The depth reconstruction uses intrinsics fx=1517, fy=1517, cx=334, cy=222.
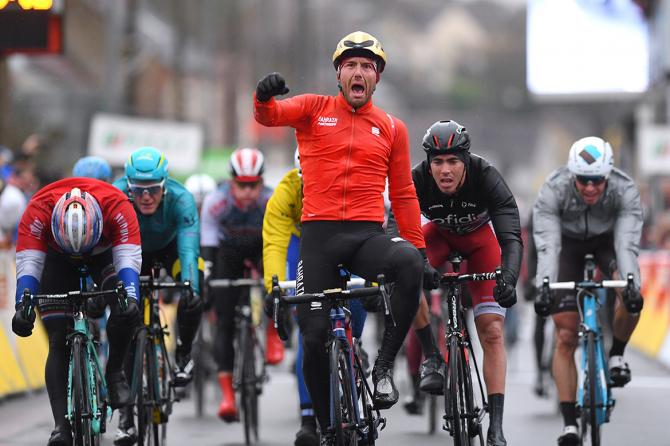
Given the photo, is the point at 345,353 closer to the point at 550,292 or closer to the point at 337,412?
the point at 337,412

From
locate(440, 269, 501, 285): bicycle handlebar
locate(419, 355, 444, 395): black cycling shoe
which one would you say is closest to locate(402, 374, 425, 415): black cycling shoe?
locate(419, 355, 444, 395): black cycling shoe

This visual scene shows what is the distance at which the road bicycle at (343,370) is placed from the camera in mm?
8102

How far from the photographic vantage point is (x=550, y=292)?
975 centimetres

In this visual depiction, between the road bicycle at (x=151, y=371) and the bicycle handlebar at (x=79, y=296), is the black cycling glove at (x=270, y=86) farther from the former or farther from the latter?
the road bicycle at (x=151, y=371)

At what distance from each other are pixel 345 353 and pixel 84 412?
158 centimetres

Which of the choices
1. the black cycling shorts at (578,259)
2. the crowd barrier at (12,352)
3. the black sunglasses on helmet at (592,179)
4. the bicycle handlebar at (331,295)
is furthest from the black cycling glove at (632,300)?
the crowd barrier at (12,352)

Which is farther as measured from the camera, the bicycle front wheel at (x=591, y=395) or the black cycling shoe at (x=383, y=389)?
the bicycle front wheel at (x=591, y=395)

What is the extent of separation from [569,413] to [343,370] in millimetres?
2592

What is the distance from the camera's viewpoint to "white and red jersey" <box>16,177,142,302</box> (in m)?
8.95

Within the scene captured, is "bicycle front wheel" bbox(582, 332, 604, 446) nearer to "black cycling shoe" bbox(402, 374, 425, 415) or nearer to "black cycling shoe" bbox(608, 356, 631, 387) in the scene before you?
"black cycling shoe" bbox(608, 356, 631, 387)

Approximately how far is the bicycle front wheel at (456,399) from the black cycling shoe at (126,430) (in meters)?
2.24

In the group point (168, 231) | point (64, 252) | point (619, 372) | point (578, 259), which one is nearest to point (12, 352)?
point (168, 231)

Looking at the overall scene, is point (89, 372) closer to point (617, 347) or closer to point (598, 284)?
point (598, 284)

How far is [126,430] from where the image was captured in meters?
9.98
